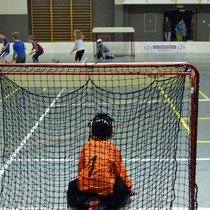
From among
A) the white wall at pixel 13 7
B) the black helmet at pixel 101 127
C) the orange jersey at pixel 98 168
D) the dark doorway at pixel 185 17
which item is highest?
the white wall at pixel 13 7

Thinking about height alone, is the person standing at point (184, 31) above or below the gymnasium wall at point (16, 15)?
below

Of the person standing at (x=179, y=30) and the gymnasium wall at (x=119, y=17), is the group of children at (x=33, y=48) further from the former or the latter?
the person standing at (x=179, y=30)

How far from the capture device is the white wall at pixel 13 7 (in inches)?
1072

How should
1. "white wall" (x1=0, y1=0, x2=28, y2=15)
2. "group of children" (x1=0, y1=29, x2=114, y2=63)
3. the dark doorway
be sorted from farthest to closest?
the dark doorway
"white wall" (x1=0, y1=0, x2=28, y2=15)
"group of children" (x1=0, y1=29, x2=114, y2=63)

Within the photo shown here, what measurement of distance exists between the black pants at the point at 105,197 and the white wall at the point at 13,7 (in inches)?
965

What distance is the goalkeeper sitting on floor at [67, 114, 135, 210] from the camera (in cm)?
409

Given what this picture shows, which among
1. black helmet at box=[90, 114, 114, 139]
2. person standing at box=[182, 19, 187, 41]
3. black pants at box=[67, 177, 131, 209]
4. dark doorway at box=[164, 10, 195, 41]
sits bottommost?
black pants at box=[67, 177, 131, 209]

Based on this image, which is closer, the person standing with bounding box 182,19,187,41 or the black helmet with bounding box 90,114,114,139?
the black helmet with bounding box 90,114,114,139

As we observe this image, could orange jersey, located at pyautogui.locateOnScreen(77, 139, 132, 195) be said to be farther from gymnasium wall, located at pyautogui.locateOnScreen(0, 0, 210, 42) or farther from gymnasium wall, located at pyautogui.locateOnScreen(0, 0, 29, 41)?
gymnasium wall, located at pyautogui.locateOnScreen(0, 0, 29, 41)

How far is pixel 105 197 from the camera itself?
412cm

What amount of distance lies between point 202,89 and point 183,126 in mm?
5031

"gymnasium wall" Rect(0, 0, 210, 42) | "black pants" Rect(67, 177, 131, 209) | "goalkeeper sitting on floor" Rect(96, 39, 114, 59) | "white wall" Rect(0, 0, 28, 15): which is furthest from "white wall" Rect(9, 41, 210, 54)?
"black pants" Rect(67, 177, 131, 209)

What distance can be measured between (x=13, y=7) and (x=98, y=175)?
25.0 m

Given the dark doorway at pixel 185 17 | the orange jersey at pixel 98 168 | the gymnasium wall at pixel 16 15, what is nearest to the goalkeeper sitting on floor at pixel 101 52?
the gymnasium wall at pixel 16 15
